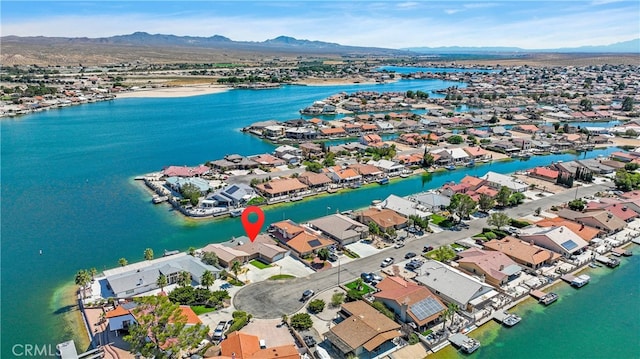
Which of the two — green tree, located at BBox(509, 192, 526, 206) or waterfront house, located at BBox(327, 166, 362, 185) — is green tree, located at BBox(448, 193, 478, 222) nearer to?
green tree, located at BBox(509, 192, 526, 206)

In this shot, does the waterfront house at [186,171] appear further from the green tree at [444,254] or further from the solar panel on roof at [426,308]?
the solar panel on roof at [426,308]

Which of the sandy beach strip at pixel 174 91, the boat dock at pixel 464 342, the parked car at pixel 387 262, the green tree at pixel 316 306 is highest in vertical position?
the sandy beach strip at pixel 174 91

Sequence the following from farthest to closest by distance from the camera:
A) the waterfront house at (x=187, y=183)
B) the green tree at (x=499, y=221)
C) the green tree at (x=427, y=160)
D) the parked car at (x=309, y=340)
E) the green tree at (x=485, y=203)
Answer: the green tree at (x=427, y=160)
the waterfront house at (x=187, y=183)
the green tree at (x=485, y=203)
the green tree at (x=499, y=221)
the parked car at (x=309, y=340)

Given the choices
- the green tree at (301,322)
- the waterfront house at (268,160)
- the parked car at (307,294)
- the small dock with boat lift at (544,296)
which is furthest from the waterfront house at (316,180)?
the small dock with boat lift at (544,296)

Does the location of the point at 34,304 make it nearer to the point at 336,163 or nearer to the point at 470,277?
the point at 470,277

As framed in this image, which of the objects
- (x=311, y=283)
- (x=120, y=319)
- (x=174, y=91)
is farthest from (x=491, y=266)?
(x=174, y=91)

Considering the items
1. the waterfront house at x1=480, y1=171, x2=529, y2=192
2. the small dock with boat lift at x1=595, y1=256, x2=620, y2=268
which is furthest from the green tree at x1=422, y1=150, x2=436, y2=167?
the small dock with boat lift at x1=595, y1=256, x2=620, y2=268
